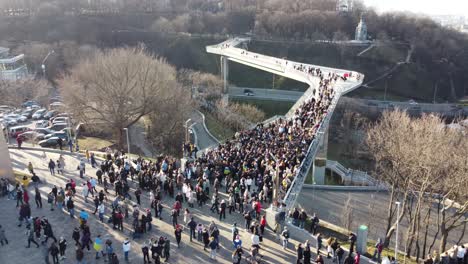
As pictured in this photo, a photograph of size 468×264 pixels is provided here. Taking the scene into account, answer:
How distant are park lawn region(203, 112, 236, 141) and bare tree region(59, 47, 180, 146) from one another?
842 cm

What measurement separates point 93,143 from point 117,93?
5.74 m

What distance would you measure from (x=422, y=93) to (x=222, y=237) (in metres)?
73.9

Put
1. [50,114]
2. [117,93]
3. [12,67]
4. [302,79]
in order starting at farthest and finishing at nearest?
[12,67]
[302,79]
[50,114]
[117,93]

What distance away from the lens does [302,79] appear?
5062cm

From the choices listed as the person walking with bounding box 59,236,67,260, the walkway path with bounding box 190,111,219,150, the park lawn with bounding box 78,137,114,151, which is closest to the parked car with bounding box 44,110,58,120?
the park lawn with bounding box 78,137,114,151

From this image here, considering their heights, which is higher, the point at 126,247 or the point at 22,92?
the point at 22,92

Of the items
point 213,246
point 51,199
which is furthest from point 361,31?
point 213,246

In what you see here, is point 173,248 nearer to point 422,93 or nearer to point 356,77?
point 356,77

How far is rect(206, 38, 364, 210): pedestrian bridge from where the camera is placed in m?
23.7

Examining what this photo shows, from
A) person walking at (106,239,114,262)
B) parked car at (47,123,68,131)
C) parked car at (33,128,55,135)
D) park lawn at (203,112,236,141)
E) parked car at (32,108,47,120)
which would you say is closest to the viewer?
person walking at (106,239,114,262)

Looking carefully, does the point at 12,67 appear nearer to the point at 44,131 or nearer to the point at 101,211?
the point at 44,131

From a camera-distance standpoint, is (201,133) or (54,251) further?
(201,133)

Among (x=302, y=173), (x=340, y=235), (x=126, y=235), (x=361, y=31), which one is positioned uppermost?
(x=361, y=31)

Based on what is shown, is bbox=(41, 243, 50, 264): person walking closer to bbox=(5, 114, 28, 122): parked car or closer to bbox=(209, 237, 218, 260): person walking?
bbox=(209, 237, 218, 260): person walking
